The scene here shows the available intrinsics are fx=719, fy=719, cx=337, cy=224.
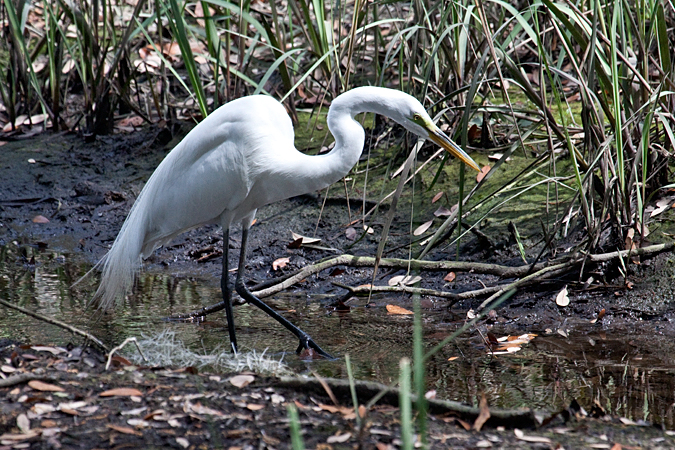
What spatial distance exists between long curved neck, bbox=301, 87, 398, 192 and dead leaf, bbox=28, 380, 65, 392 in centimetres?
167

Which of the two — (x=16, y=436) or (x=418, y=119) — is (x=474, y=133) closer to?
(x=418, y=119)

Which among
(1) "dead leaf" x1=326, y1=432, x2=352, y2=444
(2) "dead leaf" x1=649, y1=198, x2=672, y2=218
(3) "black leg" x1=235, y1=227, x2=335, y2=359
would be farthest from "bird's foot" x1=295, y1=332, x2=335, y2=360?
(2) "dead leaf" x1=649, y1=198, x2=672, y2=218

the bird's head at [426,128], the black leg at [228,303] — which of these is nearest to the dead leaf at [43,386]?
the black leg at [228,303]

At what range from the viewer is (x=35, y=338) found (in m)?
3.59

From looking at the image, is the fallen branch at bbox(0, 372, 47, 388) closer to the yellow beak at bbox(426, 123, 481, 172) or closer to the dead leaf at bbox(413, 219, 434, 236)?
the yellow beak at bbox(426, 123, 481, 172)

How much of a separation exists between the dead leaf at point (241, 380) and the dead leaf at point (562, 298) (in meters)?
2.12

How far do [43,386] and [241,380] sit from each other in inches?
26.3

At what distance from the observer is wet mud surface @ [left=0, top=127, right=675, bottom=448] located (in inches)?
89.7

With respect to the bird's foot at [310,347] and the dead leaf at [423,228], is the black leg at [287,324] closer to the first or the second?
the bird's foot at [310,347]

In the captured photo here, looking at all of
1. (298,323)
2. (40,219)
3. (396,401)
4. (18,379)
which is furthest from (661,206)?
(40,219)

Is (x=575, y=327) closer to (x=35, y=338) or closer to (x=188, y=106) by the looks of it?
(x=35, y=338)

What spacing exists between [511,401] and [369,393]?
0.72m

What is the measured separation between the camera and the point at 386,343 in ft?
12.3

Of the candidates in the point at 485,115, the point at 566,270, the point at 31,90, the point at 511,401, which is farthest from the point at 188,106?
the point at 511,401
